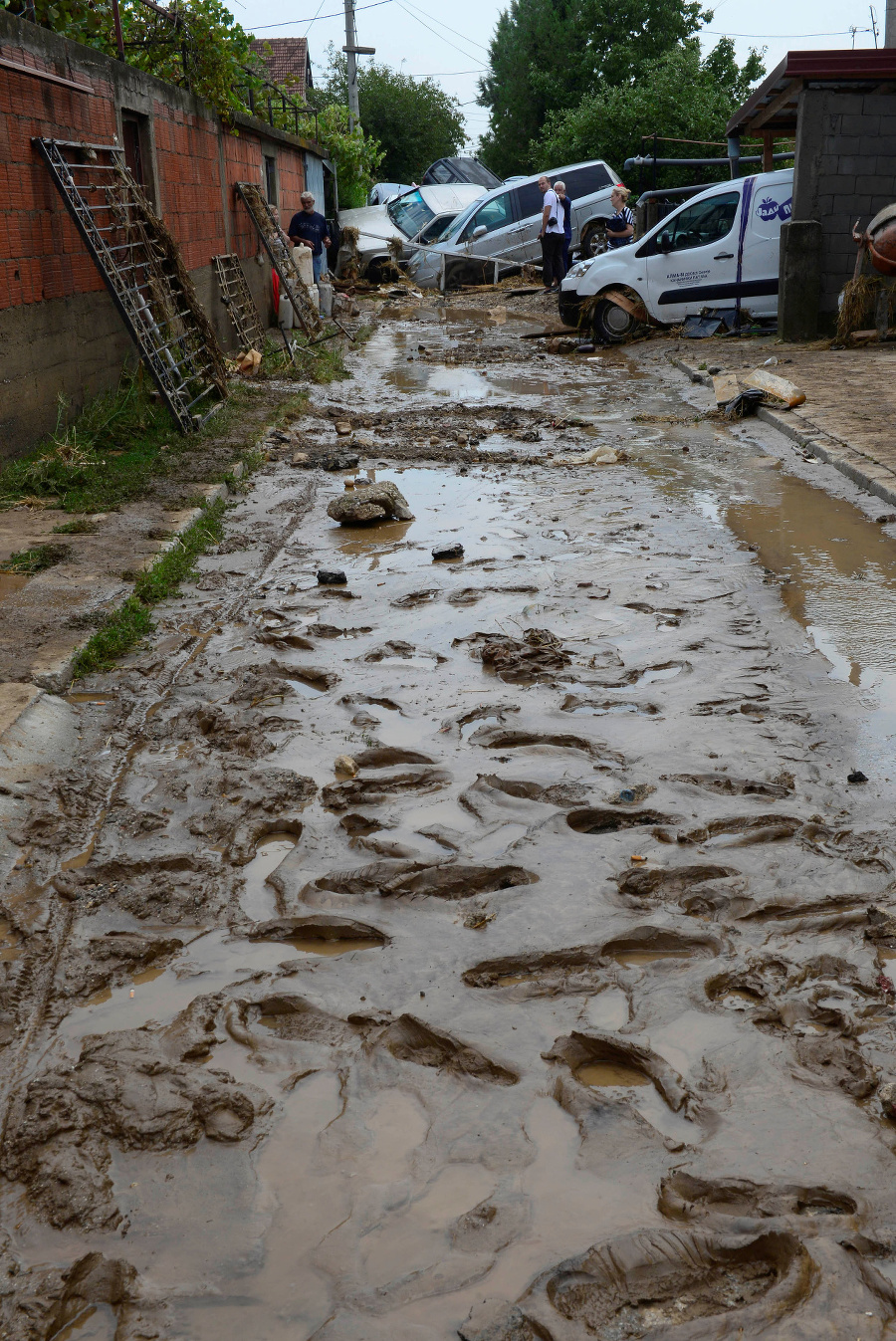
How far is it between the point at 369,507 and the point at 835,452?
12.6ft

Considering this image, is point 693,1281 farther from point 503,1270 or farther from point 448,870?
point 448,870

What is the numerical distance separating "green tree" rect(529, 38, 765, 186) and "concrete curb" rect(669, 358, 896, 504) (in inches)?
792

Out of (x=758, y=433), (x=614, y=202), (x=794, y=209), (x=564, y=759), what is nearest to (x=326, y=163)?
(x=614, y=202)

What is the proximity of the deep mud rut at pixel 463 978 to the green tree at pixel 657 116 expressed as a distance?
26.5 m

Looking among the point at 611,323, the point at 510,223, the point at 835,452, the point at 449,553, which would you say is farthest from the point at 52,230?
the point at 510,223

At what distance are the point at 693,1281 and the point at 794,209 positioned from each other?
1439 cm

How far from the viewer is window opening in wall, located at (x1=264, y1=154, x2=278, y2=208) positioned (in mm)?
18766

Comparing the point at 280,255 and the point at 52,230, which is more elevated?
the point at 52,230

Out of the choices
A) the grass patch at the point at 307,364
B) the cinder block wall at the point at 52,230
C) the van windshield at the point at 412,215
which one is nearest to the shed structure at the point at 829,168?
the grass patch at the point at 307,364

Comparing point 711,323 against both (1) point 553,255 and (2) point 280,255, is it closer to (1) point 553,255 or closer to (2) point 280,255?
(1) point 553,255

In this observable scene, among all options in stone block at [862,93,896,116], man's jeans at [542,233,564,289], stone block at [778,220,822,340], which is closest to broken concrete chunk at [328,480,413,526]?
stone block at [778,220,822,340]

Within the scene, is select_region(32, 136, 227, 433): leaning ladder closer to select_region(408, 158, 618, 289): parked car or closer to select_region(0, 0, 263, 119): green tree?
select_region(0, 0, 263, 119): green tree

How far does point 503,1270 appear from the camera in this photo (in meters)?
1.97

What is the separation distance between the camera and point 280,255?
16188mm
